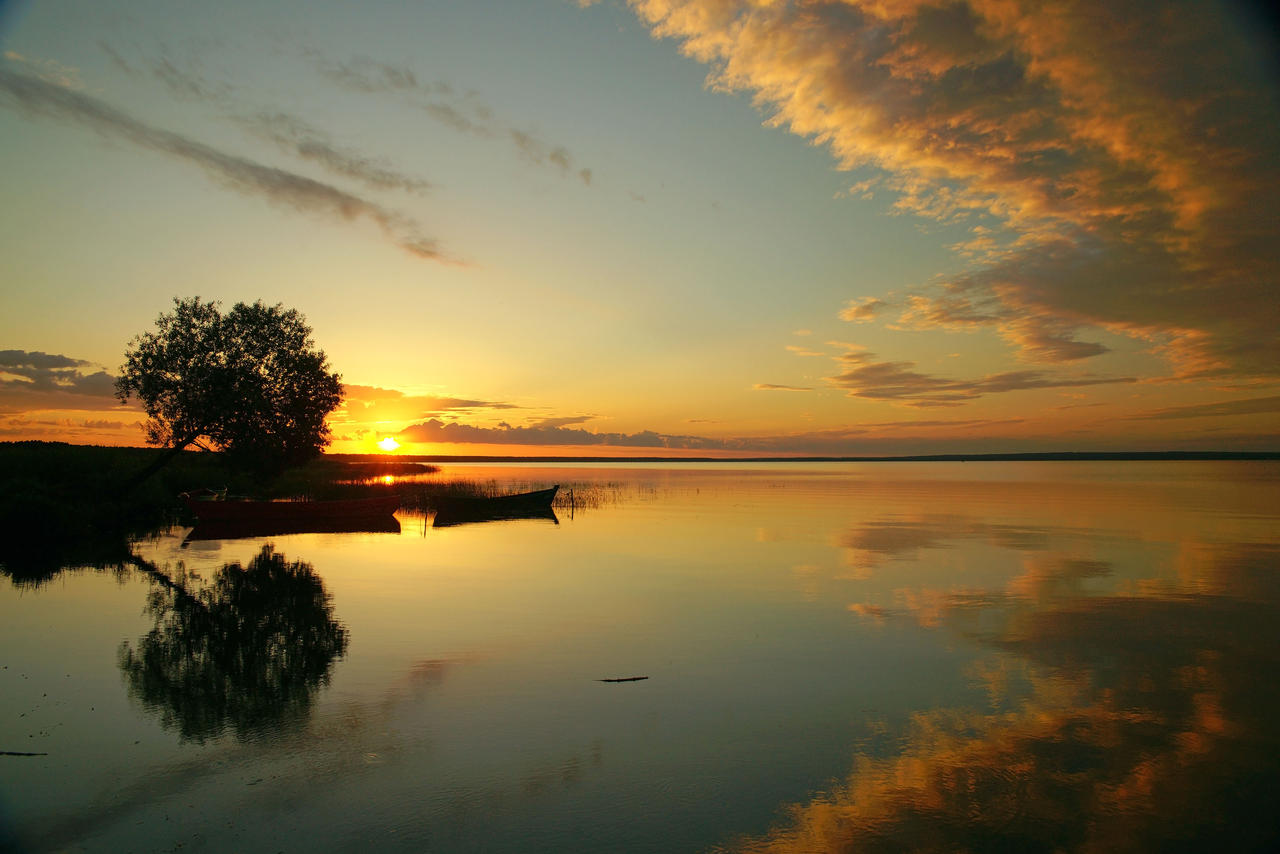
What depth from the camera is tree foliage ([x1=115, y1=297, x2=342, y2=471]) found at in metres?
36.9

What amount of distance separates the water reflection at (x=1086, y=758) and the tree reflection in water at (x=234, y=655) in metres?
8.12

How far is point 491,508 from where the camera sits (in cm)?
4697

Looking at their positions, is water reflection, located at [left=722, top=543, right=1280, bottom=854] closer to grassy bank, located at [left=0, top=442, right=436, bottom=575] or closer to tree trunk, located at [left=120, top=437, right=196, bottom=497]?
grassy bank, located at [left=0, top=442, right=436, bottom=575]

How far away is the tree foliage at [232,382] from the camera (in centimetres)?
3694

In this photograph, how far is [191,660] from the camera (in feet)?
43.9

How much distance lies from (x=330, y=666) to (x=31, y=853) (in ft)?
20.8

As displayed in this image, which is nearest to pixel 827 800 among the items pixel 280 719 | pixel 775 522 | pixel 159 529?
pixel 280 719

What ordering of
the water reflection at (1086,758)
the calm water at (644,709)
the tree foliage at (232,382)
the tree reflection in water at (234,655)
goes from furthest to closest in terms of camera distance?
1. the tree foliage at (232,382)
2. the tree reflection in water at (234,655)
3. the calm water at (644,709)
4. the water reflection at (1086,758)

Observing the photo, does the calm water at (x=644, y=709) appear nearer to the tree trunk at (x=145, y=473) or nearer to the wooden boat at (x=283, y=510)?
the wooden boat at (x=283, y=510)

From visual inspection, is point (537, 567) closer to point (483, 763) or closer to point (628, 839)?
point (483, 763)

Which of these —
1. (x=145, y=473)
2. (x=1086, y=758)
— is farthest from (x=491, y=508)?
(x=1086, y=758)

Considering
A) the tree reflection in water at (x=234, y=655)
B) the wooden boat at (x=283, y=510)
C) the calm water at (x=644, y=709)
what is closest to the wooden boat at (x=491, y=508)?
the wooden boat at (x=283, y=510)

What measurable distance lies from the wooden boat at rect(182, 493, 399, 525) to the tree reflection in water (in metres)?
17.5

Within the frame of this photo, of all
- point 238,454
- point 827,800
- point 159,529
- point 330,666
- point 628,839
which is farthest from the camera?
point 238,454
